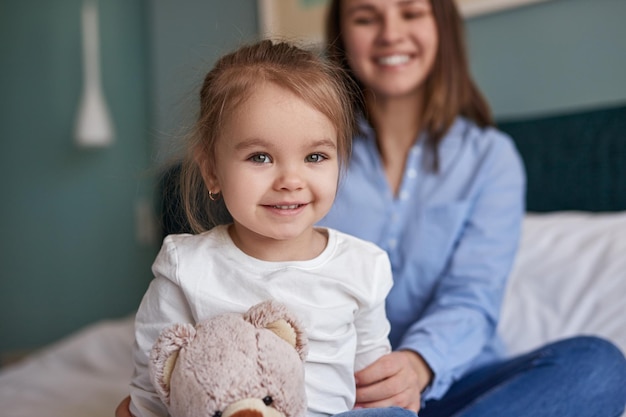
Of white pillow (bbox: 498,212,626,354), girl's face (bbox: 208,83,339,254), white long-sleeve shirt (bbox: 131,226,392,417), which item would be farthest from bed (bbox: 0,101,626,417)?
girl's face (bbox: 208,83,339,254)

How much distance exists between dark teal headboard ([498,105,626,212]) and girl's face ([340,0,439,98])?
57 centimetres

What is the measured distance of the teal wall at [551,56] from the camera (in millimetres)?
1677

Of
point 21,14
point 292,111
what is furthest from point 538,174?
point 21,14

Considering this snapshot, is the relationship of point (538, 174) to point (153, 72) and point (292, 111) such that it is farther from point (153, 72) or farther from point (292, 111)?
point (153, 72)

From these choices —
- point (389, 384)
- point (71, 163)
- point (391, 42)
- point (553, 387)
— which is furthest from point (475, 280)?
point (71, 163)

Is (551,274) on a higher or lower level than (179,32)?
lower

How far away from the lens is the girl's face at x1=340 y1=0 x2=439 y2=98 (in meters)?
1.23

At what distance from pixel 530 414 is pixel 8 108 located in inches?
88.7

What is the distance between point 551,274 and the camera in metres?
1.50

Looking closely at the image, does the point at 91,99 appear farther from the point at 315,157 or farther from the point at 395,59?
the point at 315,157

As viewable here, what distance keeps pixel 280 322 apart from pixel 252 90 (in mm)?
240

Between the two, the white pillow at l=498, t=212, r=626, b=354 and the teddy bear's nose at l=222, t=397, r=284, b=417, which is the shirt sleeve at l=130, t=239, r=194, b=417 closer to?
the teddy bear's nose at l=222, t=397, r=284, b=417

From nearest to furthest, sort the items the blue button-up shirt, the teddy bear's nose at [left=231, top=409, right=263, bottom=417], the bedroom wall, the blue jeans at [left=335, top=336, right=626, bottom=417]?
1. the teddy bear's nose at [left=231, top=409, right=263, bottom=417]
2. the blue jeans at [left=335, top=336, right=626, bottom=417]
3. the blue button-up shirt
4. the bedroom wall

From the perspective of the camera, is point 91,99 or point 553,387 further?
point 91,99
